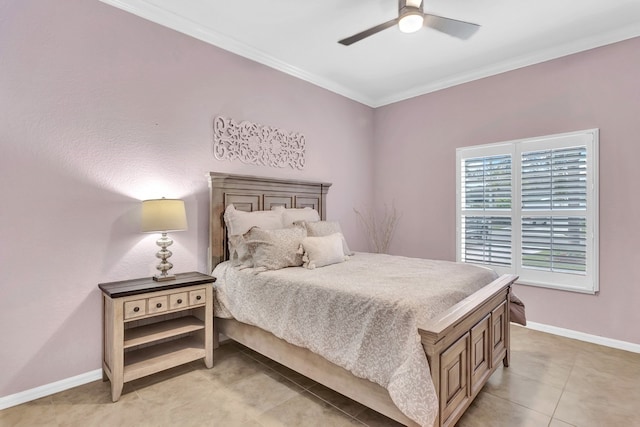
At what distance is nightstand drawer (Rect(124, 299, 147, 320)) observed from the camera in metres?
2.27

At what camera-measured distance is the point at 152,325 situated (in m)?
2.67

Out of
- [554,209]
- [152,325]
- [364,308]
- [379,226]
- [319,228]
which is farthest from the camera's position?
[379,226]

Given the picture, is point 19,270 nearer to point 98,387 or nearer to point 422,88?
point 98,387

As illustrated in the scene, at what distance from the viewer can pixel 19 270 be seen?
2184 mm

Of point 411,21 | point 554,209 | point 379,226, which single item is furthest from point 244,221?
point 554,209

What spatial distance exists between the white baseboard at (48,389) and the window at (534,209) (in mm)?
3928

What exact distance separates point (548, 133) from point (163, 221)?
385 cm

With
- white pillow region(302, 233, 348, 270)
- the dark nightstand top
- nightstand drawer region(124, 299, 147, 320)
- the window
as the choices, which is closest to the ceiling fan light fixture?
white pillow region(302, 233, 348, 270)

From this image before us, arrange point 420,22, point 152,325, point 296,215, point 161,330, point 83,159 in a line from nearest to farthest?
1. point 420,22
2. point 83,159
3. point 161,330
4. point 152,325
5. point 296,215

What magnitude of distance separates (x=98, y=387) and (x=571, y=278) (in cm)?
433

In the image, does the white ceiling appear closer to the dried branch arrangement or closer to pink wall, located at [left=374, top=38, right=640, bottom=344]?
pink wall, located at [left=374, top=38, right=640, bottom=344]

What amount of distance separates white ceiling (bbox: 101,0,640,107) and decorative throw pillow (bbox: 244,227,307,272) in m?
1.88

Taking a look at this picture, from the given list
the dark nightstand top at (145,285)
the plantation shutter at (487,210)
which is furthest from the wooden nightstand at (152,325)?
the plantation shutter at (487,210)

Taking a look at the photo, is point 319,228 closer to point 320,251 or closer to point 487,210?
point 320,251
